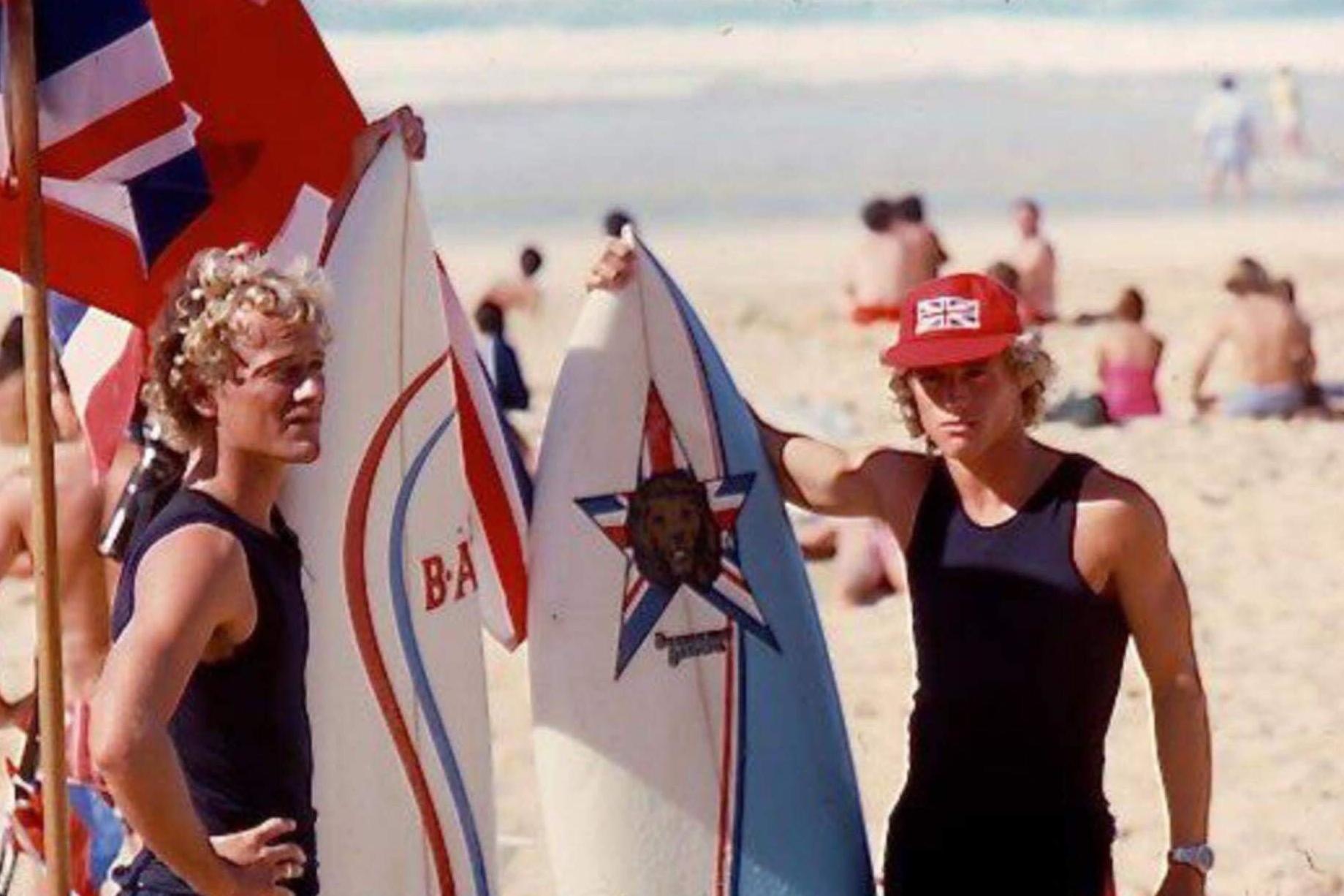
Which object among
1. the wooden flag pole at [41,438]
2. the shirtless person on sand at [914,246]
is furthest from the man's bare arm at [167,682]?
the shirtless person on sand at [914,246]

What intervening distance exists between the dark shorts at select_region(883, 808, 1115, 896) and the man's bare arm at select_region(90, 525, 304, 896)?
98 cm

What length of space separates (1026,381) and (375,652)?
960 mm

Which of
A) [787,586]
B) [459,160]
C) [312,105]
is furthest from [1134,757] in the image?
[459,160]

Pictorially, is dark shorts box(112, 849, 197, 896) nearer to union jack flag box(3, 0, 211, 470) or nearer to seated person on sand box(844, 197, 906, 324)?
union jack flag box(3, 0, 211, 470)

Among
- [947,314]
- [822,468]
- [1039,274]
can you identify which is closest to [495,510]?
[822,468]

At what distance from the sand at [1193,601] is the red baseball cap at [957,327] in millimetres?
2321

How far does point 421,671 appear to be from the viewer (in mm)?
4625

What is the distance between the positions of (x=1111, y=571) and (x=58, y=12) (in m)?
1.52

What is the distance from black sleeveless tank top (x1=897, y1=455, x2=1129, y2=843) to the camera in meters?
4.14

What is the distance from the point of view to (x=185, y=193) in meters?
4.80

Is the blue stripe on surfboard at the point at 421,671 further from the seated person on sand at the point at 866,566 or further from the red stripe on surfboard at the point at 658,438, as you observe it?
the seated person on sand at the point at 866,566

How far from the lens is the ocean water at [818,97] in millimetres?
26406

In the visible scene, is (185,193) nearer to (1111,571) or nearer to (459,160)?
(1111,571)

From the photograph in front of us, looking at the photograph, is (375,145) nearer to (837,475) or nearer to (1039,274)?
(837,475)
